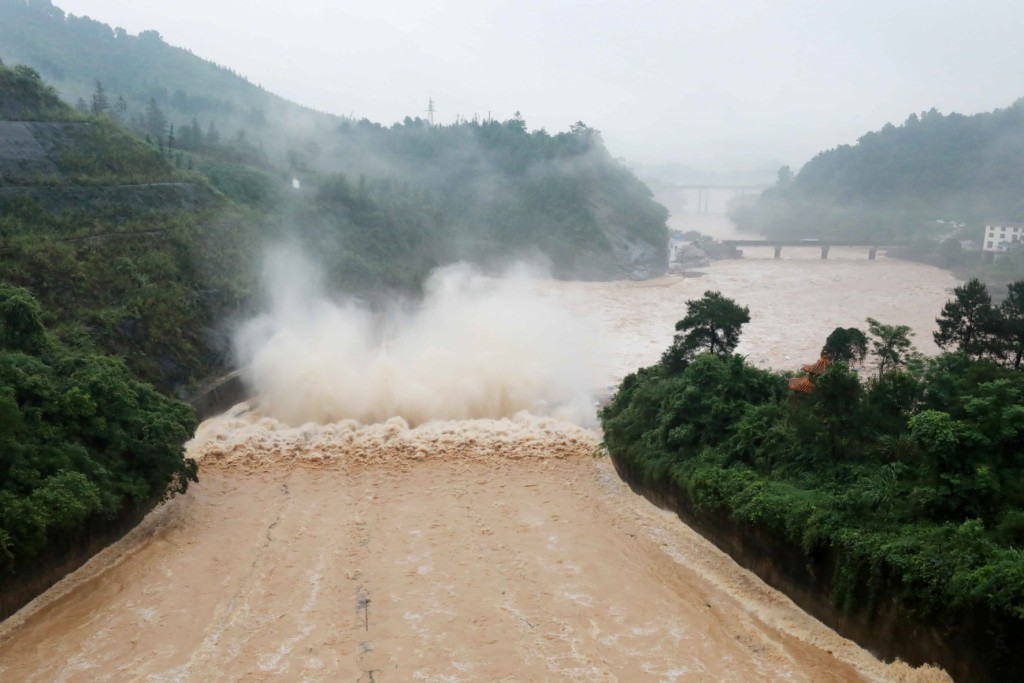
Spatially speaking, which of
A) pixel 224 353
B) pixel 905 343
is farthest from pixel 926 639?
pixel 224 353

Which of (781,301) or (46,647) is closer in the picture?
(46,647)

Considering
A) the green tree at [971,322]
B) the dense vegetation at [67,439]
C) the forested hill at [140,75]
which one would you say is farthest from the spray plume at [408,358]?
the forested hill at [140,75]

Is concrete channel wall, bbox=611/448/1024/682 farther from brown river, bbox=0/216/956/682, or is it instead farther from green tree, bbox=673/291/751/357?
green tree, bbox=673/291/751/357

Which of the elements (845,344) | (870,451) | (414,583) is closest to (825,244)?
(845,344)

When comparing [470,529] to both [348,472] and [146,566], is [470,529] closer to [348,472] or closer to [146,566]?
[348,472]

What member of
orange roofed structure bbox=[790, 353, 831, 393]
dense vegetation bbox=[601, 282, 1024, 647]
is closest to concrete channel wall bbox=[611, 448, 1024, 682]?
dense vegetation bbox=[601, 282, 1024, 647]

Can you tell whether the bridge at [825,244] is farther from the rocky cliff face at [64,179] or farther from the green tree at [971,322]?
the green tree at [971,322]
